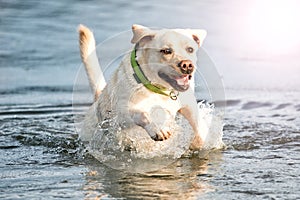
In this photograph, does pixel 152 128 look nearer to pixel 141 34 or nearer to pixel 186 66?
pixel 186 66

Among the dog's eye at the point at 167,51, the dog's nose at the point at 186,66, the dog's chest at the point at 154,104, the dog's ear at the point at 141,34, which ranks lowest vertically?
the dog's chest at the point at 154,104

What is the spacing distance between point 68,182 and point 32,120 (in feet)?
7.14

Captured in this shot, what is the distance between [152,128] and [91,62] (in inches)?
44.1

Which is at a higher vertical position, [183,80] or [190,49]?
[190,49]

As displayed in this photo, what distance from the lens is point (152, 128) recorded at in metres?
4.22

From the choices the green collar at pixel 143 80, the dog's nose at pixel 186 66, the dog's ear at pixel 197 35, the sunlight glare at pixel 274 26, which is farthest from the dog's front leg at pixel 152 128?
the sunlight glare at pixel 274 26

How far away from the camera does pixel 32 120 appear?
6.00 meters

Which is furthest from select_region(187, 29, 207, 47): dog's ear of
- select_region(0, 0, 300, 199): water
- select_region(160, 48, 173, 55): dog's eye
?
select_region(0, 0, 300, 199): water

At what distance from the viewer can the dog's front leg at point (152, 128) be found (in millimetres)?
4199

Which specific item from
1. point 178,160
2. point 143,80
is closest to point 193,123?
point 178,160

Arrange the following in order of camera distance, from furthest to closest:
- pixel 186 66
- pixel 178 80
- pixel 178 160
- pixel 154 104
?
pixel 178 160 < pixel 154 104 < pixel 178 80 < pixel 186 66

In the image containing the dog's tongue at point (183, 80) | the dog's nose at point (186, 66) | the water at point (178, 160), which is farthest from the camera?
the dog's tongue at point (183, 80)

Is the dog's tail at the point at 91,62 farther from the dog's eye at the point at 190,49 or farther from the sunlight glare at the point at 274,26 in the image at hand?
the sunlight glare at the point at 274,26

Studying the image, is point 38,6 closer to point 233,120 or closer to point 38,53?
point 38,53
